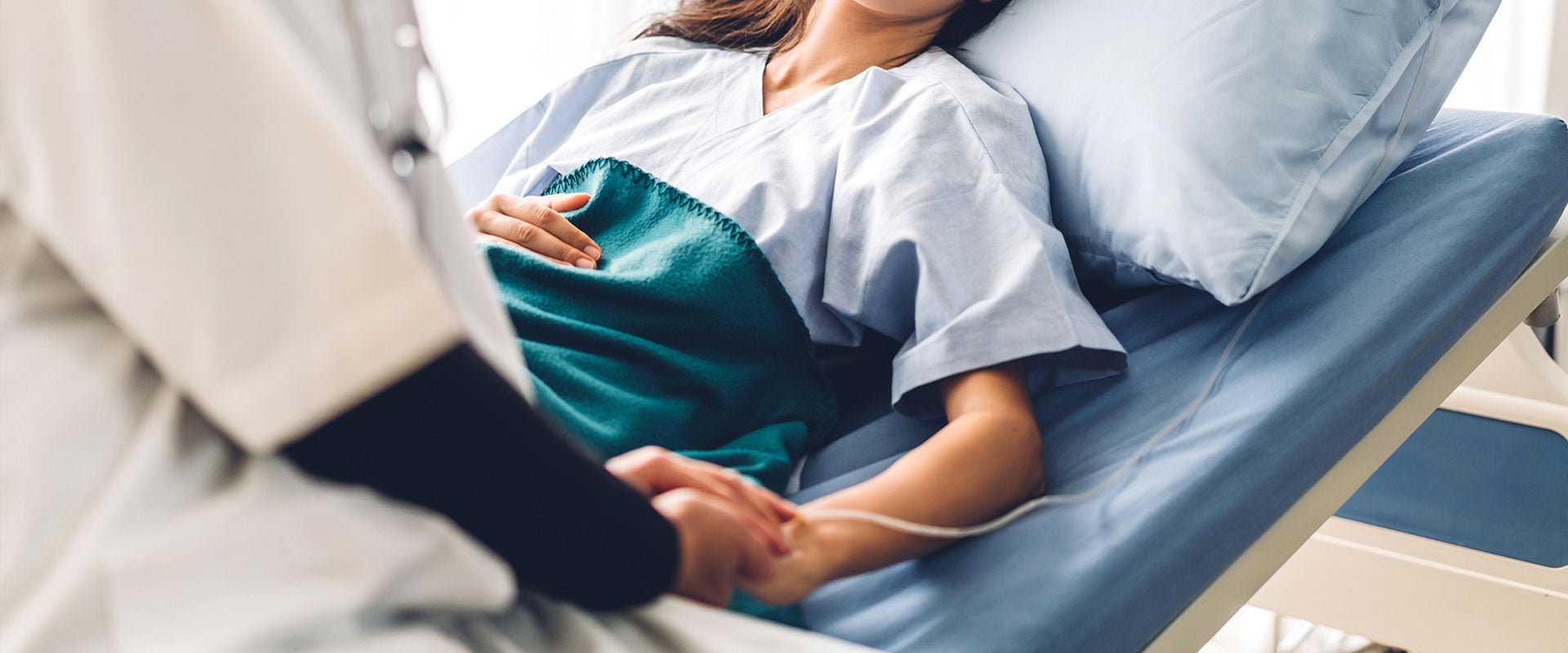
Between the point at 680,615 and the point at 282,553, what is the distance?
0.20 m

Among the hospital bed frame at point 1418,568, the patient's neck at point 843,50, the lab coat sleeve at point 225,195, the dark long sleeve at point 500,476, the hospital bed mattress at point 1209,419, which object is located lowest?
the hospital bed frame at point 1418,568

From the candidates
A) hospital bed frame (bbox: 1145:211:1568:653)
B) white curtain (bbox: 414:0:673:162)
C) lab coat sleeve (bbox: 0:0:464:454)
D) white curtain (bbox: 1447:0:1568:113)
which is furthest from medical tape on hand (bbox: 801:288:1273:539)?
white curtain (bbox: 414:0:673:162)

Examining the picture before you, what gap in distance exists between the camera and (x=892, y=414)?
37.6 inches

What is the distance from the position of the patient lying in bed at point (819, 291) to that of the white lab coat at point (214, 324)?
10.8 inches

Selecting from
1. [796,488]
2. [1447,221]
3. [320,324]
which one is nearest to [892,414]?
[796,488]

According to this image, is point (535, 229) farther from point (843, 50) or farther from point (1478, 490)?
point (1478, 490)

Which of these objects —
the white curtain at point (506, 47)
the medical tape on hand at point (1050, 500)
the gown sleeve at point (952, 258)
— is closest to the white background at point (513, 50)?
the white curtain at point (506, 47)

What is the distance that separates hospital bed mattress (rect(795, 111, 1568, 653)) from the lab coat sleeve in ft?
1.50

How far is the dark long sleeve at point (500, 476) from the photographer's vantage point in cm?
43

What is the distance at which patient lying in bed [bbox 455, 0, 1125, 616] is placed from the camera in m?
0.78

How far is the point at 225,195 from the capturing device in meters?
0.39

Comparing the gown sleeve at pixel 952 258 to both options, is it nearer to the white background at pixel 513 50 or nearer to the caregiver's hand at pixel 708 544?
the caregiver's hand at pixel 708 544

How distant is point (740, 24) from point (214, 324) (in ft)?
3.66

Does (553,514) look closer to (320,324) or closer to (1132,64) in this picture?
(320,324)
